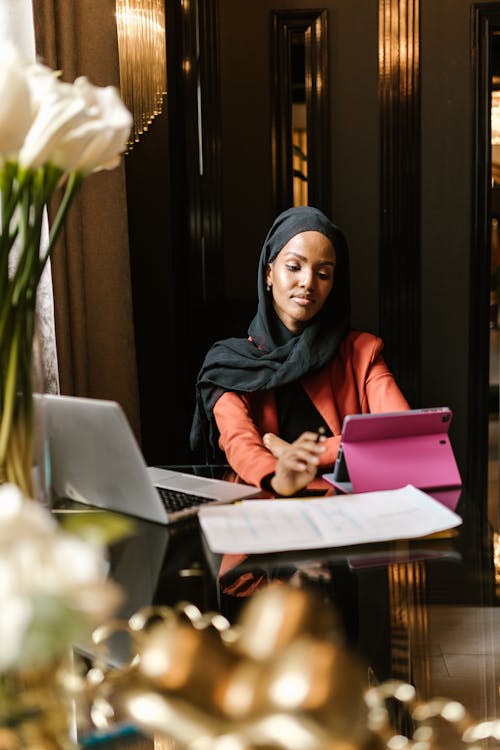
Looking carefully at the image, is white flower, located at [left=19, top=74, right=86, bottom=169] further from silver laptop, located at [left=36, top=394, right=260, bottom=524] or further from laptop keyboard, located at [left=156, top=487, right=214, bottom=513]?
laptop keyboard, located at [left=156, top=487, right=214, bottom=513]

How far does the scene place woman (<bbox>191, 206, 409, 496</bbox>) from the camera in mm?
1900

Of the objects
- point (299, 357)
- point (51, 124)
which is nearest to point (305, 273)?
point (299, 357)

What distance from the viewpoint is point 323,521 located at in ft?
3.54

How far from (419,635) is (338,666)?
Result: 53cm

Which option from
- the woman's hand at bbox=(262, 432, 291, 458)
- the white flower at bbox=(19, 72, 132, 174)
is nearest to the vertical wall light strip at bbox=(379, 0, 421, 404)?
the woman's hand at bbox=(262, 432, 291, 458)

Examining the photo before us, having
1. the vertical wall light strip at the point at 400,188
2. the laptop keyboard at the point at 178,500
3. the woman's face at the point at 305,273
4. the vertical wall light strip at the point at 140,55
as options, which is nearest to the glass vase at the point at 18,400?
the laptop keyboard at the point at 178,500

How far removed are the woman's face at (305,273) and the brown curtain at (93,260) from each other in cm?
57

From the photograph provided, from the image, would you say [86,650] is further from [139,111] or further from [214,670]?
[139,111]

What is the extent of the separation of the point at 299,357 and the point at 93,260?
72cm

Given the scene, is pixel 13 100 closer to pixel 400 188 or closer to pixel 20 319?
pixel 20 319

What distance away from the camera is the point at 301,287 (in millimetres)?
1953

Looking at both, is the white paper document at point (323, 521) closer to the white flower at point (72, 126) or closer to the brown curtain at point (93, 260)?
the white flower at point (72, 126)

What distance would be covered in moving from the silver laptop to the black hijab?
0.60 m

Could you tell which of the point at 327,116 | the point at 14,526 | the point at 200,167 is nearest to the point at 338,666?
the point at 14,526
